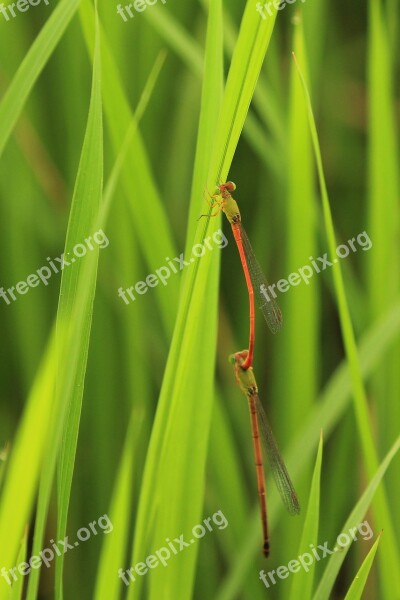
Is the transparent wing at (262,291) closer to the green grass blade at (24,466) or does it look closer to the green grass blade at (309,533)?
the green grass blade at (309,533)

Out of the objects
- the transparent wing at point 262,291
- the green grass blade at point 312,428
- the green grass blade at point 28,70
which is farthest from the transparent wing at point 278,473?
the green grass blade at point 28,70

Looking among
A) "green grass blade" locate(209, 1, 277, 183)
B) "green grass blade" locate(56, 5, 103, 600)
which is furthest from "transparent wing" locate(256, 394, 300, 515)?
"green grass blade" locate(209, 1, 277, 183)

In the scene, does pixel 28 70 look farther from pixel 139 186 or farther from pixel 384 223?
pixel 384 223

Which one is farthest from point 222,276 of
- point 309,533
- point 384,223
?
point 309,533

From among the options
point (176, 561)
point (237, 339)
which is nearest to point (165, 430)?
point (176, 561)

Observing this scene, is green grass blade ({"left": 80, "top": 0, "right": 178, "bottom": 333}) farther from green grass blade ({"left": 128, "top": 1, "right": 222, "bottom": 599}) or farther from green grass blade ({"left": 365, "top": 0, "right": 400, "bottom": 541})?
green grass blade ({"left": 365, "top": 0, "right": 400, "bottom": 541})

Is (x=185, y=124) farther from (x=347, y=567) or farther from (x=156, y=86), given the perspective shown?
(x=347, y=567)
